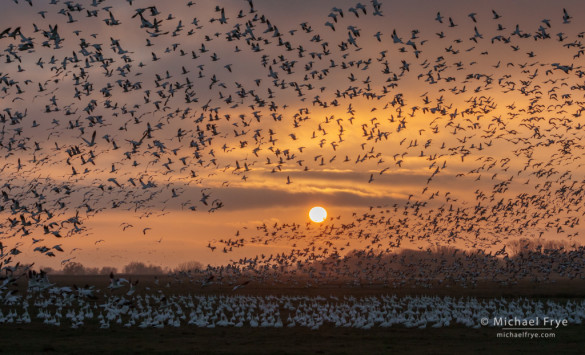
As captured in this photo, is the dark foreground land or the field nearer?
the dark foreground land

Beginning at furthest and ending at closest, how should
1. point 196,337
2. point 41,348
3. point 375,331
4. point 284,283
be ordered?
1. point 284,283
2. point 375,331
3. point 196,337
4. point 41,348

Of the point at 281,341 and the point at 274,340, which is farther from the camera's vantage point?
the point at 274,340

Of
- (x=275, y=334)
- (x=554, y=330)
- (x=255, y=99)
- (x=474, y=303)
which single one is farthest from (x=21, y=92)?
(x=474, y=303)

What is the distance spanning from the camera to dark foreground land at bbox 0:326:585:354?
4916 centimetres

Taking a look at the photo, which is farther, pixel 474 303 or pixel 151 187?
pixel 474 303

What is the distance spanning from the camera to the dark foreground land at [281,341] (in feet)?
161

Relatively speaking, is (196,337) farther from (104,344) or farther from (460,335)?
(460,335)

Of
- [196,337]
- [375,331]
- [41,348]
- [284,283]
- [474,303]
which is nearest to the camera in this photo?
[41,348]

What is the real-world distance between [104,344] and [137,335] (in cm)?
582

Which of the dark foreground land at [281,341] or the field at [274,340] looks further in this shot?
the field at [274,340]

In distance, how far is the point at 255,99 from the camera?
2285 inches

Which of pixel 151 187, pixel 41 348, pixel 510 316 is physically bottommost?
pixel 41 348

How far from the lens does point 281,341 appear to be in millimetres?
53906

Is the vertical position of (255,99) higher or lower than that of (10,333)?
higher
